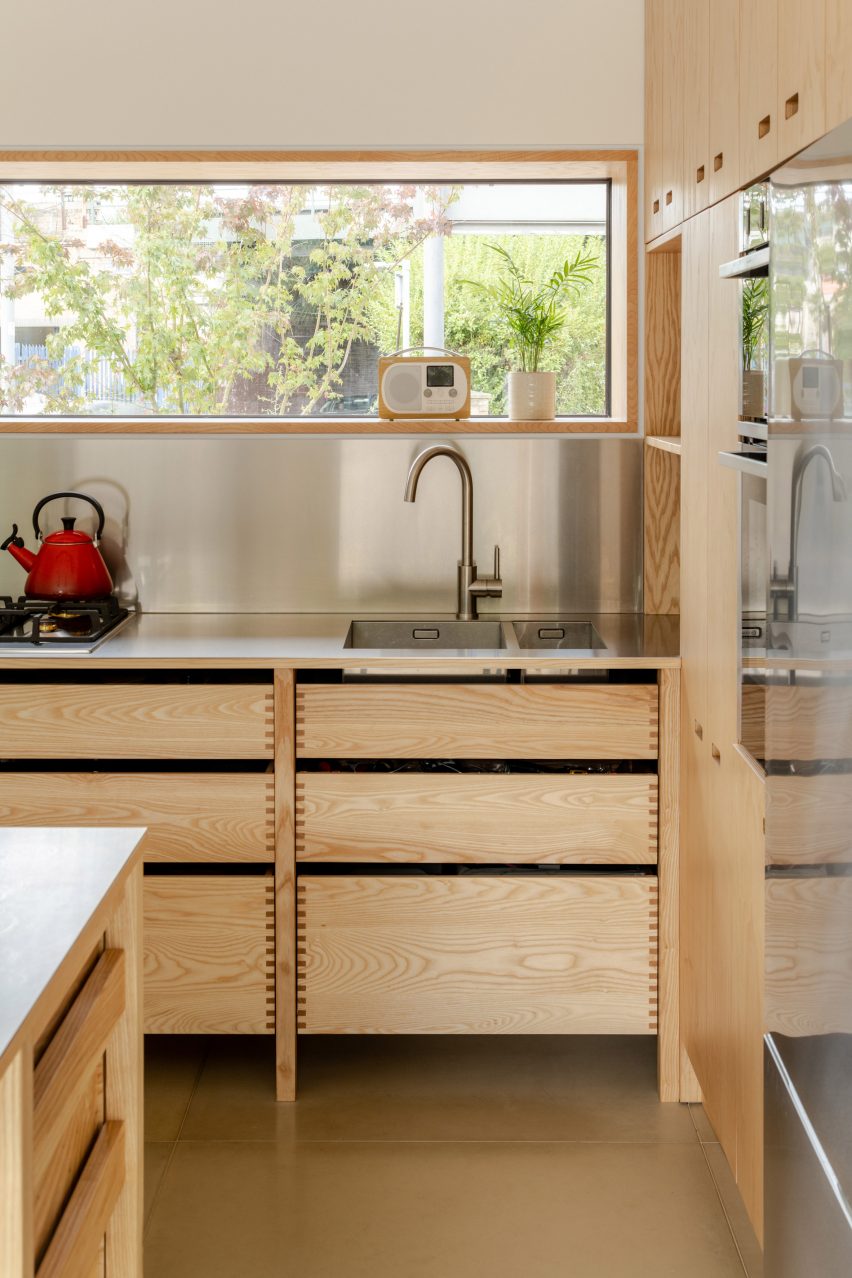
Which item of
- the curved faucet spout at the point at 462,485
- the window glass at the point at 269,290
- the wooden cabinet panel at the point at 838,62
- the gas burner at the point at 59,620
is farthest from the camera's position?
the window glass at the point at 269,290

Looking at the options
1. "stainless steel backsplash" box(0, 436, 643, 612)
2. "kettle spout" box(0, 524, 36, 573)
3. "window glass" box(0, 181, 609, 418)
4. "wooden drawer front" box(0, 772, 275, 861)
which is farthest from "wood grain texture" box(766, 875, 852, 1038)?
"window glass" box(0, 181, 609, 418)

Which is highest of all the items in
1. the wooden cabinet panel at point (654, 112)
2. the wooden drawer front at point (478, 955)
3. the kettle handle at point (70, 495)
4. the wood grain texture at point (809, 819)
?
the wooden cabinet panel at point (654, 112)

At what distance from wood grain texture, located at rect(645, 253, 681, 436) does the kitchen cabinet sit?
0.56 m

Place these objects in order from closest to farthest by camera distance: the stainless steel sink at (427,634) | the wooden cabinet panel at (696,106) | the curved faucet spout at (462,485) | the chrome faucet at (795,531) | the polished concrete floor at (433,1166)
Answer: the chrome faucet at (795,531), the polished concrete floor at (433,1166), the wooden cabinet panel at (696,106), the curved faucet spout at (462,485), the stainless steel sink at (427,634)

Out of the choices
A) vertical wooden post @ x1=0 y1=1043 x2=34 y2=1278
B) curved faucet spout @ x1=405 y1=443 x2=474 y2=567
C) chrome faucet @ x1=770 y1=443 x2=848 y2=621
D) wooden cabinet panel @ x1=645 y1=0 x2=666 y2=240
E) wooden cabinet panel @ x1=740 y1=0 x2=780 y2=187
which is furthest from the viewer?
curved faucet spout @ x1=405 y1=443 x2=474 y2=567

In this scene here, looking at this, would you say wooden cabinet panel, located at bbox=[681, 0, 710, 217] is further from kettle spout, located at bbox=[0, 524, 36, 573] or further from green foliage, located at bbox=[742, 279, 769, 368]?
kettle spout, located at bbox=[0, 524, 36, 573]

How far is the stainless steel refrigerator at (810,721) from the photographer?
120cm

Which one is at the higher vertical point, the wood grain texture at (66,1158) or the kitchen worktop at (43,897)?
the kitchen worktop at (43,897)

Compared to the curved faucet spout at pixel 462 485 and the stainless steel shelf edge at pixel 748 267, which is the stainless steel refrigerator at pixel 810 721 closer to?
the stainless steel shelf edge at pixel 748 267

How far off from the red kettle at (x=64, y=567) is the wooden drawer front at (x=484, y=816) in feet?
2.52

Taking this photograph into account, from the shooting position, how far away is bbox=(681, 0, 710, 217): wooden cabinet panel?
89.2 inches

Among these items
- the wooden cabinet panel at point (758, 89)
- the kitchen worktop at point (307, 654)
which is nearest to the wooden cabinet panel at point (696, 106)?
the wooden cabinet panel at point (758, 89)

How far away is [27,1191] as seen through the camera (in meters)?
1.00

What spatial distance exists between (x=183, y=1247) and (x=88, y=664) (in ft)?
3.45
